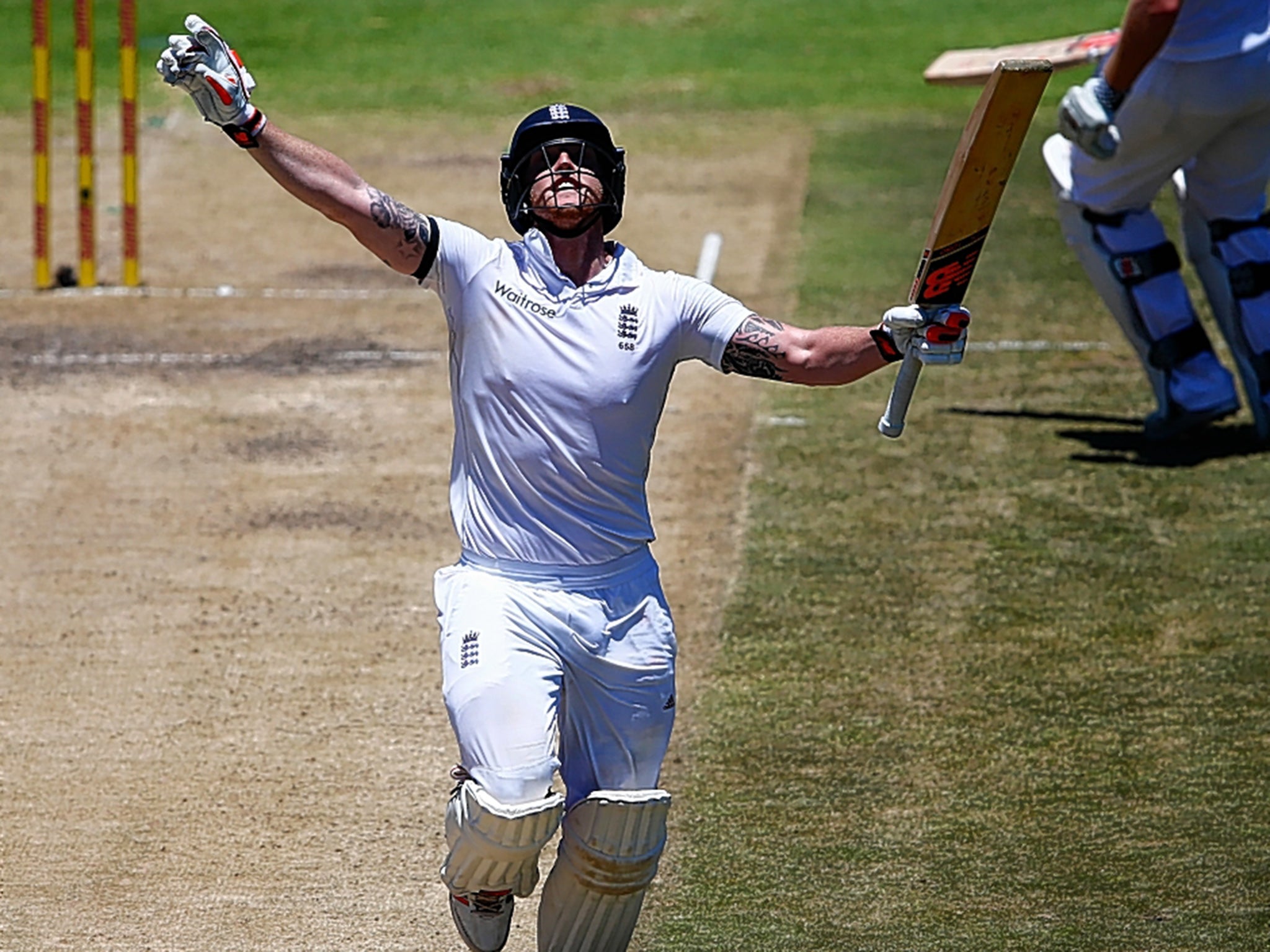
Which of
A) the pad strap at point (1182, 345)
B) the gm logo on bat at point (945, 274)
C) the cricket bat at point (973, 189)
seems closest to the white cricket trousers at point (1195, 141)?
the pad strap at point (1182, 345)

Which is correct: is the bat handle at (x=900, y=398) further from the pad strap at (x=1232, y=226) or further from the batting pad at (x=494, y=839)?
the pad strap at (x=1232, y=226)

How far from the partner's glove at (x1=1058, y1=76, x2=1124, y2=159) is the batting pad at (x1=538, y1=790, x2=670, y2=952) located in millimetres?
5125

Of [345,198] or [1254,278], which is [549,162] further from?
[1254,278]

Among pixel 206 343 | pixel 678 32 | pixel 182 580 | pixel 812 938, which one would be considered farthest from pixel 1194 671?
pixel 678 32

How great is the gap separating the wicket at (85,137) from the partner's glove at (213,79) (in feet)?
22.6

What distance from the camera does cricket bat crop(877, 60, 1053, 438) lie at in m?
5.04

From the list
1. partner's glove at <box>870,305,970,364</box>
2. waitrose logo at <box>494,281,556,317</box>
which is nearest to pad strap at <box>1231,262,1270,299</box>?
partner's glove at <box>870,305,970,364</box>

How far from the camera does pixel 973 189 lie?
204 inches

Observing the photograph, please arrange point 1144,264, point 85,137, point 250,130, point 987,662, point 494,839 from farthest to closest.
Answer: point 85,137 → point 1144,264 → point 987,662 → point 250,130 → point 494,839

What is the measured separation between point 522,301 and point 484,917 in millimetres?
1461

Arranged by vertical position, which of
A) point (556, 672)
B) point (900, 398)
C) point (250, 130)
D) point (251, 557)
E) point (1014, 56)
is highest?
point (1014, 56)

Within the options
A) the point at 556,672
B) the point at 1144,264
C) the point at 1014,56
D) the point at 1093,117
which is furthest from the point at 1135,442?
the point at 556,672

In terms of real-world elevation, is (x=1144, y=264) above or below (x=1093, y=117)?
below

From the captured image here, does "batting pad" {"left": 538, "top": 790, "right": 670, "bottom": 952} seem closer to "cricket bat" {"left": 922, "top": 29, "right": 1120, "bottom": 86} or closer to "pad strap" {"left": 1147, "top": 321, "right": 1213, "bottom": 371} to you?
"pad strap" {"left": 1147, "top": 321, "right": 1213, "bottom": 371}
